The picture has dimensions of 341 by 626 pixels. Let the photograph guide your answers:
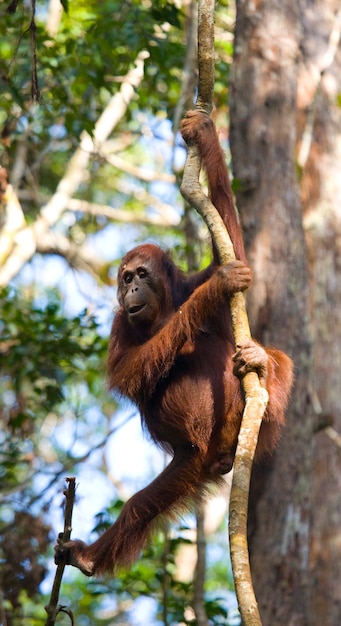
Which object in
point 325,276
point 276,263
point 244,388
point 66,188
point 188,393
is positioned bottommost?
A: point 244,388

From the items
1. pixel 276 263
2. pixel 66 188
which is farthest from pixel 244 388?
pixel 66 188

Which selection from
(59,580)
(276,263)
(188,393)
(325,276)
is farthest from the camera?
(325,276)

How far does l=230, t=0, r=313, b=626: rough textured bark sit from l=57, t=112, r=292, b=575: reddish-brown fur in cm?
135

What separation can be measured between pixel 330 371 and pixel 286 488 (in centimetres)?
207

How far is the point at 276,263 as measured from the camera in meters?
6.57

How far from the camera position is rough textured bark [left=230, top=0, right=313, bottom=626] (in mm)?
6055

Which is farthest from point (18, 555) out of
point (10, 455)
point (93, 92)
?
A: point (93, 92)

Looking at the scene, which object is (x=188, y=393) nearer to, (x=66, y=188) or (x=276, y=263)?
(x=276, y=263)

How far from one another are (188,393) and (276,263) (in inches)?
83.0

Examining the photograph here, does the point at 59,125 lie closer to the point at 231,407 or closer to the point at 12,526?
the point at 12,526

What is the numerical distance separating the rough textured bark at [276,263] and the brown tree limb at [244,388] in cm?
213

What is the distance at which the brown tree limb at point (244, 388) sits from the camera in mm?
2854

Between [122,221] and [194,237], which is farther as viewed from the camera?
[122,221]

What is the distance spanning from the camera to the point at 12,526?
6281 mm
